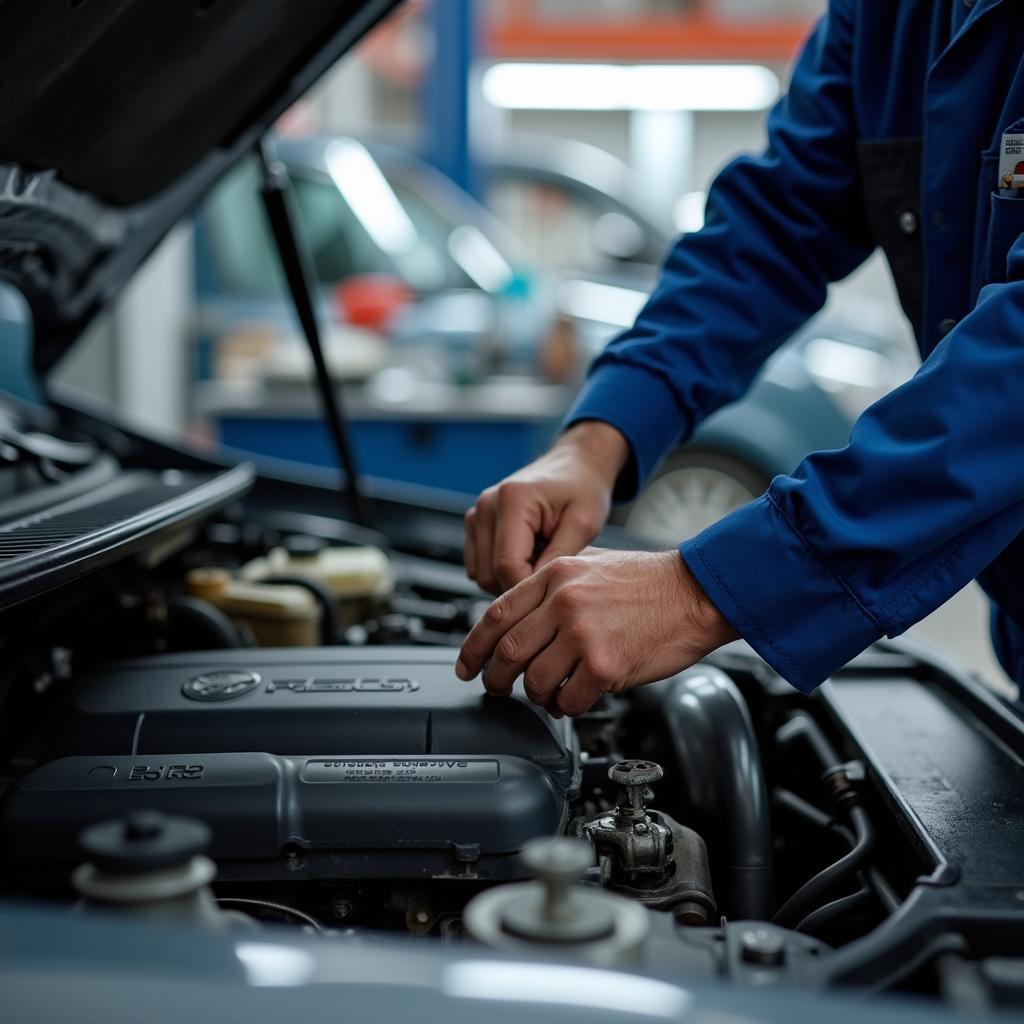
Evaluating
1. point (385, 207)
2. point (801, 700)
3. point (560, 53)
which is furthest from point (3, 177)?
point (560, 53)

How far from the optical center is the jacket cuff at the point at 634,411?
1.36m

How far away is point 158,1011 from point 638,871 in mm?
495

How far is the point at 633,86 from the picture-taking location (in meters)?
13.5

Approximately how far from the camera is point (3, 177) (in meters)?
1.19

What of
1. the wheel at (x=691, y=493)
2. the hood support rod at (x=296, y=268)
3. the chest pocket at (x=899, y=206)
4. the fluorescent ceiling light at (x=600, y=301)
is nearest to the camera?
the chest pocket at (x=899, y=206)

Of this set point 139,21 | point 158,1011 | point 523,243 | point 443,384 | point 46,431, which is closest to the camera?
point 158,1011

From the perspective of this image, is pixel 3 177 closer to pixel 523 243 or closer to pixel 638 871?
pixel 638 871

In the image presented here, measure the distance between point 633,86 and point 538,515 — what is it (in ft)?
43.0

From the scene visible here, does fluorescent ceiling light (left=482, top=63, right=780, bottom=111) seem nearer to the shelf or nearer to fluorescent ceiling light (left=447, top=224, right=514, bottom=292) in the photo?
the shelf

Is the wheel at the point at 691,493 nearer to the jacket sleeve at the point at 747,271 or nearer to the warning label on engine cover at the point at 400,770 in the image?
the jacket sleeve at the point at 747,271

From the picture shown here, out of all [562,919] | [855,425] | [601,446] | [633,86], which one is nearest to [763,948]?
[562,919]

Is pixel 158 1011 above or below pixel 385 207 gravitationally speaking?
below

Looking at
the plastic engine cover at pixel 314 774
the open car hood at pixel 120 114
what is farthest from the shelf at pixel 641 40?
the plastic engine cover at pixel 314 774

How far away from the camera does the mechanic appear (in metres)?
0.93
